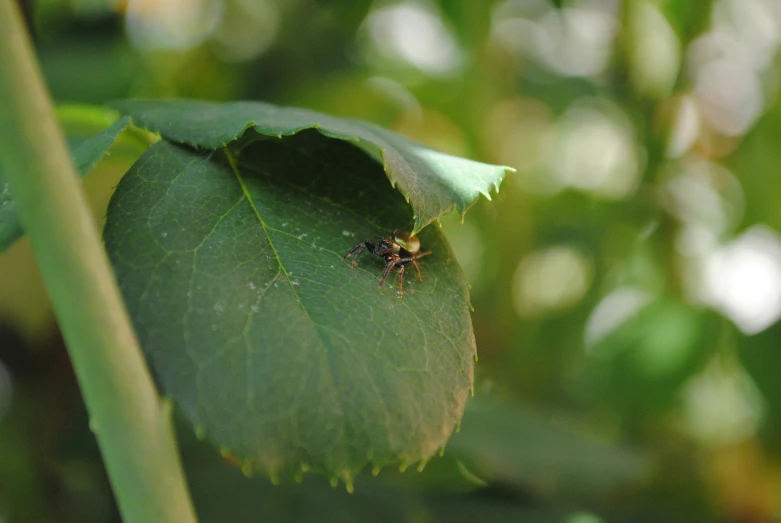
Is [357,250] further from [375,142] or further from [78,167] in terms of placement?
[78,167]

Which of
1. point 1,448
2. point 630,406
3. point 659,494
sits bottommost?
point 659,494

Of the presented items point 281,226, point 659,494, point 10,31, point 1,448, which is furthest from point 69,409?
point 659,494

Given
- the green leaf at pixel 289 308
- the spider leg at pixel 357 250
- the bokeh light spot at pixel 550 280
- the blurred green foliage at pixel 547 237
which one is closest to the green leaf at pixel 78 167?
the green leaf at pixel 289 308

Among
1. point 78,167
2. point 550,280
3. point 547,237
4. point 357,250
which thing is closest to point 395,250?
point 357,250

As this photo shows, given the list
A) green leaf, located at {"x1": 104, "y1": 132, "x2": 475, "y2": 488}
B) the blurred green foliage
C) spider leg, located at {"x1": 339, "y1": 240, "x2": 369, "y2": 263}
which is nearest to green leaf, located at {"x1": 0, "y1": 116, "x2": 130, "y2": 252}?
green leaf, located at {"x1": 104, "y1": 132, "x2": 475, "y2": 488}

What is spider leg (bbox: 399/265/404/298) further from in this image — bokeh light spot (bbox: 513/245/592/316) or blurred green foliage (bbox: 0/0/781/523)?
bokeh light spot (bbox: 513/245/592/316)

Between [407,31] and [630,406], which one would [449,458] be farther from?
[407,31]
